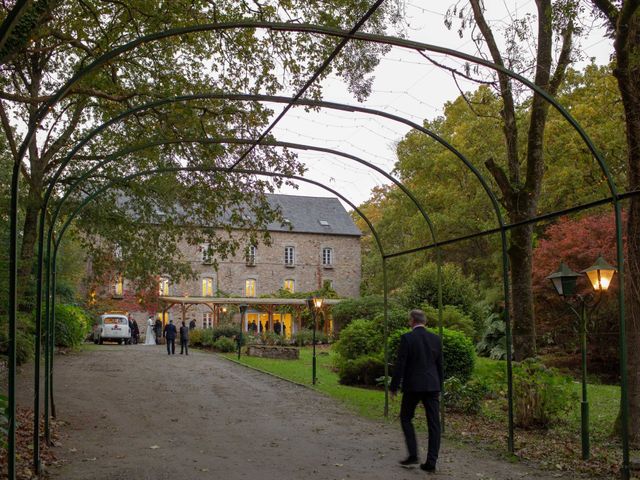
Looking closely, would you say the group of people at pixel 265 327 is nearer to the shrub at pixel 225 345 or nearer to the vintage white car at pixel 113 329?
the vintage white car at pixel 113 329

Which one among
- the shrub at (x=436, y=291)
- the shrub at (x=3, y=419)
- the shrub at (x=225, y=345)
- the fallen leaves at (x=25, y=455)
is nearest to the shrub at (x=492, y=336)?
the shrub at (x=436, y=291)

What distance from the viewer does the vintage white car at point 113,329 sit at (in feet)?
115

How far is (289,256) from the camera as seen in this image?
1821 inches

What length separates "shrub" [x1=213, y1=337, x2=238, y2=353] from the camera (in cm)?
2969

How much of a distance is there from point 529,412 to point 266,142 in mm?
5503

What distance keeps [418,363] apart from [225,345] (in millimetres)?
23161

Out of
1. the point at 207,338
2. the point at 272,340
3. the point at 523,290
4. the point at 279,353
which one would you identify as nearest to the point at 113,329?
the point at 207,338

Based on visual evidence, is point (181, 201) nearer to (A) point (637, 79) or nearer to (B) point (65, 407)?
(B) point (65, 407)

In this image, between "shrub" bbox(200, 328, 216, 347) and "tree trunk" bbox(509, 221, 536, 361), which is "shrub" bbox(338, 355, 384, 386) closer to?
"tree trunk" bbox(509, 221, 536, 361)

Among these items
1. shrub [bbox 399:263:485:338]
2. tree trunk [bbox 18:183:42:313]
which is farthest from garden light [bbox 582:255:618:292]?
shrub [bbox 399:263:485:338]

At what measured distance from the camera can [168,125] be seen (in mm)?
11734

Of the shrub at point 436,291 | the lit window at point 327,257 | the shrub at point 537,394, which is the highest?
the lit window at point 327,257

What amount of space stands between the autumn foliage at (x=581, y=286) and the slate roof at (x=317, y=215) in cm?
2646

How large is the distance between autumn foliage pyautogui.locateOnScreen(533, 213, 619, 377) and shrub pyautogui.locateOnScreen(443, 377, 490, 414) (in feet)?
24.2
